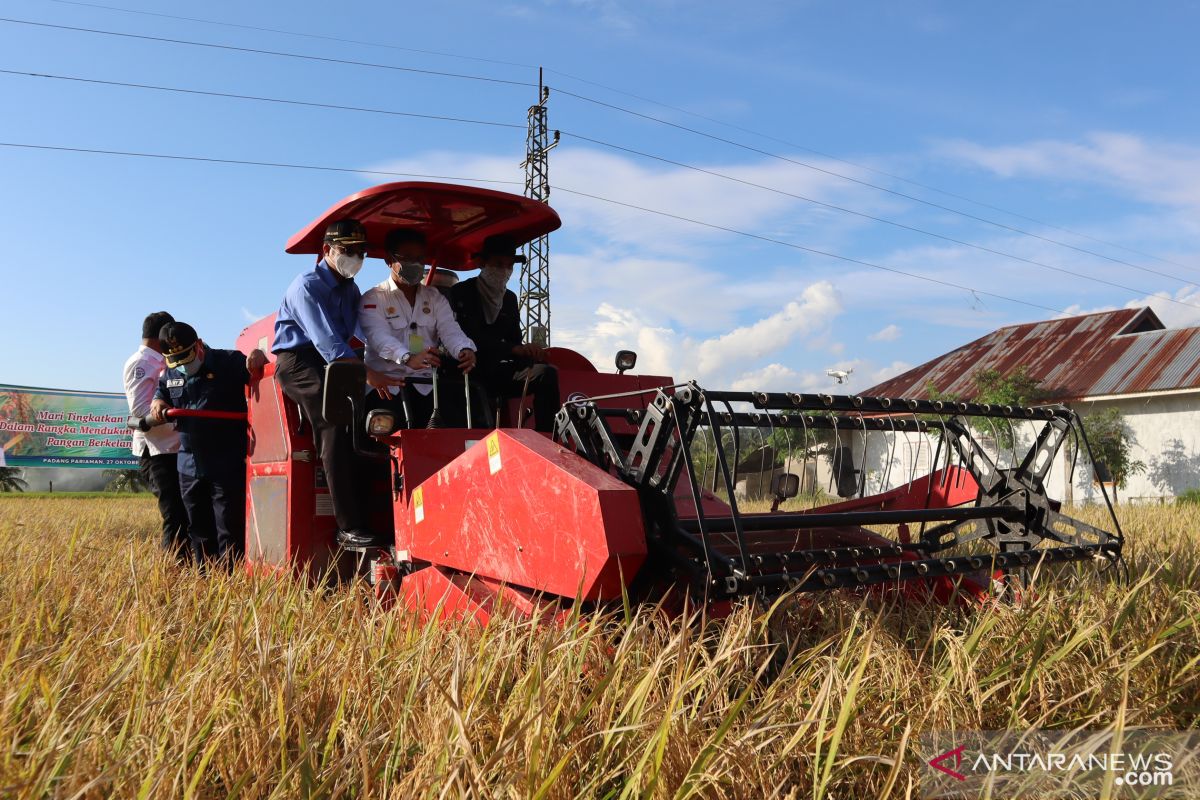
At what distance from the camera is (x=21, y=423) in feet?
99.0

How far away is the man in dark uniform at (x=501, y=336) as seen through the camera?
5258mm

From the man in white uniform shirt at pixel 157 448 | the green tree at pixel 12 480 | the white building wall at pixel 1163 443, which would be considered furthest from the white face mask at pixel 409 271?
the green tree at pixel 12 480

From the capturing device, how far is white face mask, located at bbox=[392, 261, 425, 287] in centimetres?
513

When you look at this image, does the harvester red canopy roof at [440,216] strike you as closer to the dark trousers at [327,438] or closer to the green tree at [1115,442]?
the dark trousers at [327,438]

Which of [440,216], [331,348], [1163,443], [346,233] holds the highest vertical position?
[440,216]

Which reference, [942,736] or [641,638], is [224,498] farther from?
[942,736]

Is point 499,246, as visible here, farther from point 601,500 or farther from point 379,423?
point 601,500

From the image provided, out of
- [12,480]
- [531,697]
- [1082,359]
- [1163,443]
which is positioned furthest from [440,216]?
[12,480]

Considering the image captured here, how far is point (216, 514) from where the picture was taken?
5.88m

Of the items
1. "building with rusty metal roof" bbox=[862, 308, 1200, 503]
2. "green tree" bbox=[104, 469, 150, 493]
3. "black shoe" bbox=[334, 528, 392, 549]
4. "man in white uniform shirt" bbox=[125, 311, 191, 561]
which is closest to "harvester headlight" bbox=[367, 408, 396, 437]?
"black shoe" bbox=[334, 528, 392, 549]

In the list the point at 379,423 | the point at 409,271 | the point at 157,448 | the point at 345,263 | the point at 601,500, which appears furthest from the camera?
the point at 157,448

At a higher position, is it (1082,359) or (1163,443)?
→ (1082,359)

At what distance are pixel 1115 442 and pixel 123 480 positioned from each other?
30.6m

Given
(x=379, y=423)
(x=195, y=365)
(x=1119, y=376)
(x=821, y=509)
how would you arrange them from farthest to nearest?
1. (x=1119, y=376)
2. (x=195, y=365)
3. (x=821, y=509)
4. (x=379, y=423)
